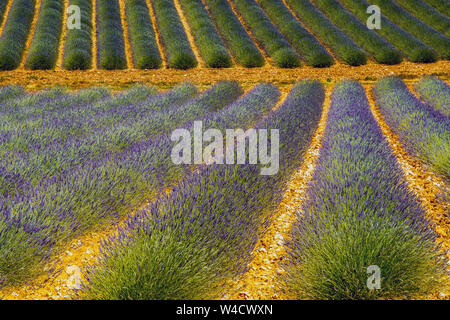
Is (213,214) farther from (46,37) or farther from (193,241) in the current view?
(46,37)

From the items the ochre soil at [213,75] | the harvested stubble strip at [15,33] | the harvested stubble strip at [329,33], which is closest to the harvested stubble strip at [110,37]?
the ochre soil at [213,75]

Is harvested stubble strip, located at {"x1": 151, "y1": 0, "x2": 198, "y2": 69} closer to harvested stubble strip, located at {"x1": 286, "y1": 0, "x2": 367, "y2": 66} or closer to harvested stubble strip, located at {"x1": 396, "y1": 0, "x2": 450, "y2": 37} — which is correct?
harvested stubble strip, located at {"x1": 286, "y1": 0, "x2": 367, "y2": 66}

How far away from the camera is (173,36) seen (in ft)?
47.5

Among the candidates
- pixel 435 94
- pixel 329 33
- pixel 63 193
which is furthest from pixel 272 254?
pixel 329 33

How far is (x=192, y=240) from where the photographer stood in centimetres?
201

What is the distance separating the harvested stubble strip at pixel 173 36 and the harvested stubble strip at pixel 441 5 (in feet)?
40.0

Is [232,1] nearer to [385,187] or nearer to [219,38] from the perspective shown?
[219,38]

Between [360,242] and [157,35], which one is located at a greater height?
[157,35]

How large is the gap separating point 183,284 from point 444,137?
3.77 m

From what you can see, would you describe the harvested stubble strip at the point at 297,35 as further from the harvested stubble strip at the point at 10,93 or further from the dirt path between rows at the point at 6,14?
the dirt path between rows at the point at 6,14

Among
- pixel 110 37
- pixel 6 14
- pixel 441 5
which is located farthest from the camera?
pixel 441 5

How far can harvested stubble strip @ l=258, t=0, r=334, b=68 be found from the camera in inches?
503

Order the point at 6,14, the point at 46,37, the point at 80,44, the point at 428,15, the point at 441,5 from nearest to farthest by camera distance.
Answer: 1. the point at 80,44
2. the point at 46,37
3. the point at 428,15
4. the point at 6,14
5. the point at 441,5

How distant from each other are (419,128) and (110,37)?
12.7 meters
